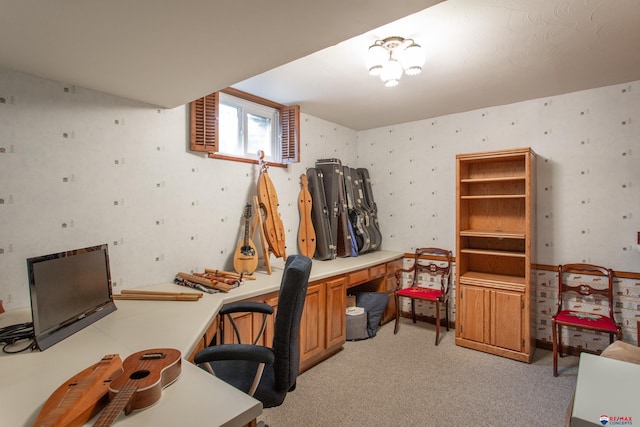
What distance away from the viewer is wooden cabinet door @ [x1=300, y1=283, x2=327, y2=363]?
8.62 feet

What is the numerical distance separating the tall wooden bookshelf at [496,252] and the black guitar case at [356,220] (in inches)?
40.6

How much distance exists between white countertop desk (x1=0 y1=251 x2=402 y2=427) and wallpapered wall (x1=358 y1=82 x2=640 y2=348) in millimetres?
2734

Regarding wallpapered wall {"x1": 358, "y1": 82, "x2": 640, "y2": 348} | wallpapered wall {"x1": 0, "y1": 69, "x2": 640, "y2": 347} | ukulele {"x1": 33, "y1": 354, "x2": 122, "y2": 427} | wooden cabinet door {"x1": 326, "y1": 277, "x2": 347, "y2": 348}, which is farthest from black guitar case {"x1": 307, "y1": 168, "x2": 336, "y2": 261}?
ukulele {"x1": 33, "y1": 354, "x2": 122, "y2": 427}

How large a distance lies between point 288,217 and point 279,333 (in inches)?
80.5

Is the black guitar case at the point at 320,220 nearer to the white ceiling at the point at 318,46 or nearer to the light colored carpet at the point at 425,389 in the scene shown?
the white ceiling at the point at 318,46

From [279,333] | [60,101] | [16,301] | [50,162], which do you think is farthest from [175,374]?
[60,101]

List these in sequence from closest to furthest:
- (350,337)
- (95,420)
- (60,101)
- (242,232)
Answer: (95,420)
(60,101)
(242,232)
(350,337)

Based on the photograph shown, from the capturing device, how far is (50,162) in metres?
1.90

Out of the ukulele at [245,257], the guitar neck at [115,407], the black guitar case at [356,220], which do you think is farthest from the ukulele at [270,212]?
the guitar neck at [115,407]

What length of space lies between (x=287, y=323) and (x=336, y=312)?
160 cm

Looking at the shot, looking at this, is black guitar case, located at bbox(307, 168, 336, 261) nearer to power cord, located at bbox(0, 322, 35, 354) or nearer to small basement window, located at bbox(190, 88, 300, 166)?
small basement window, located at bbox(190, 88, 300, 166)

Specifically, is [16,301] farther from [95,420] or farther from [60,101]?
[95,420]

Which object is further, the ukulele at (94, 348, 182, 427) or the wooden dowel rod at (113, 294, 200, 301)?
the wooden dowel rod at (113, 294, 200, 301)

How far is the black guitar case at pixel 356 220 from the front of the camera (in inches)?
152
